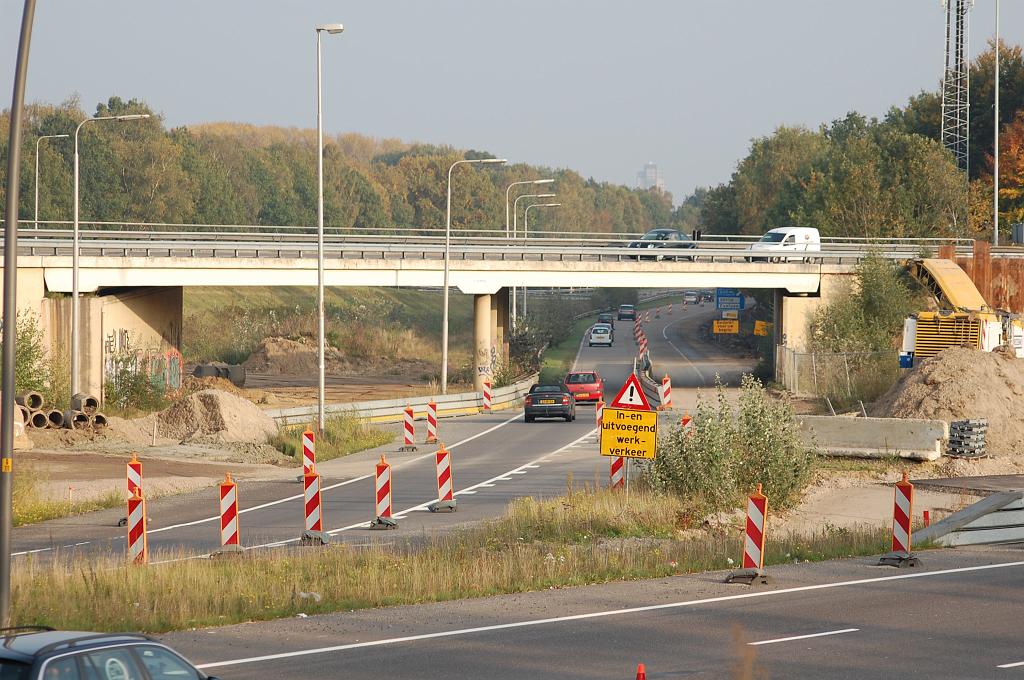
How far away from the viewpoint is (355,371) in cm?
7588

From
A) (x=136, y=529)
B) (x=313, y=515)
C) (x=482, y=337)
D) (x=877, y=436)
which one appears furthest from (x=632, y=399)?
(x=482, y=337)

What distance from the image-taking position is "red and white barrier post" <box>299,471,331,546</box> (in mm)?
19344

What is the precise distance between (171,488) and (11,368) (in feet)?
48.1

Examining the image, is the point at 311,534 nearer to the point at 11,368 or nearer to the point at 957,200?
the point at 11,368

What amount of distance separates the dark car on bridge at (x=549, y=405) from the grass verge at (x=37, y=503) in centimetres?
2170

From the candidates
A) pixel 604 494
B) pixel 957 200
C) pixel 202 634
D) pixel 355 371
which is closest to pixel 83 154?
pixel 355 371

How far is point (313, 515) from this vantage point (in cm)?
1972

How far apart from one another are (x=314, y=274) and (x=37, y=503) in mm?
29049

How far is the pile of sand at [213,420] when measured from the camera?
115 ft

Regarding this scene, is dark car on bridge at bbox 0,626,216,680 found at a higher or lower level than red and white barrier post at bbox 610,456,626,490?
higher

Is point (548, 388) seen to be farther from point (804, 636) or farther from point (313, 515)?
point (804, 636)

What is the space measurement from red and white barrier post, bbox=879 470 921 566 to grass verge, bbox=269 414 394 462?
1949 cm

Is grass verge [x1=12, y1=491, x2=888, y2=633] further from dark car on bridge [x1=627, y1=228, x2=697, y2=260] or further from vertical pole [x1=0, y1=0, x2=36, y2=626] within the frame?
dark car on bridge [x1=627, y1=228, x2=697, y2=260]

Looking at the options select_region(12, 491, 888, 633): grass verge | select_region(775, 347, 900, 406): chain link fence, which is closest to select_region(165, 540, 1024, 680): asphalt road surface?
select_region(12, 491, 888, 633): grass verge
